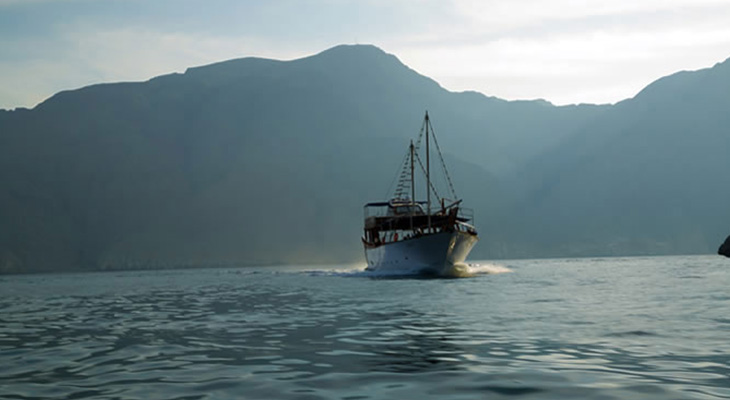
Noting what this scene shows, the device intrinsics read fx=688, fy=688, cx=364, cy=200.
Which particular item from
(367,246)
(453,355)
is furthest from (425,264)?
(453,355)

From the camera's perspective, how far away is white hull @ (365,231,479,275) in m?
60.2

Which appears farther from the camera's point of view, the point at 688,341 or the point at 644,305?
the point at 644,305

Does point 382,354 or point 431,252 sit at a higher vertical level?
point 431,252

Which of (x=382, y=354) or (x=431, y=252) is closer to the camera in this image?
(x=382, y=354)

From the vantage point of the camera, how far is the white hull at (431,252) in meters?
60.2

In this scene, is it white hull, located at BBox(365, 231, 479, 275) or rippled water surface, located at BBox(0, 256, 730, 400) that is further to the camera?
white hull, located at BBox(365, 231, 479, 275)

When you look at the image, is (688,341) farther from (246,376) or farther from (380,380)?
(246,376)

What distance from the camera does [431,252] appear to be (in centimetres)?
6069

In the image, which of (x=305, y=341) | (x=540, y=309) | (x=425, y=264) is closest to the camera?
(x=305, y=341)

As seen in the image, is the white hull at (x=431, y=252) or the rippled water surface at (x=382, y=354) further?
the white hull at (x=431, y=252)

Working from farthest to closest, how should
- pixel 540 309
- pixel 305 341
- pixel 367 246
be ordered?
pixel 367 246 → pixel 540 309 → pixel 305 341

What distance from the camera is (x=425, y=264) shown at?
61.4m

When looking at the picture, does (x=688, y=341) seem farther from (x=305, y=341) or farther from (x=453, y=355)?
(x=305, y=341)

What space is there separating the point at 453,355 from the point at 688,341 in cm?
526
